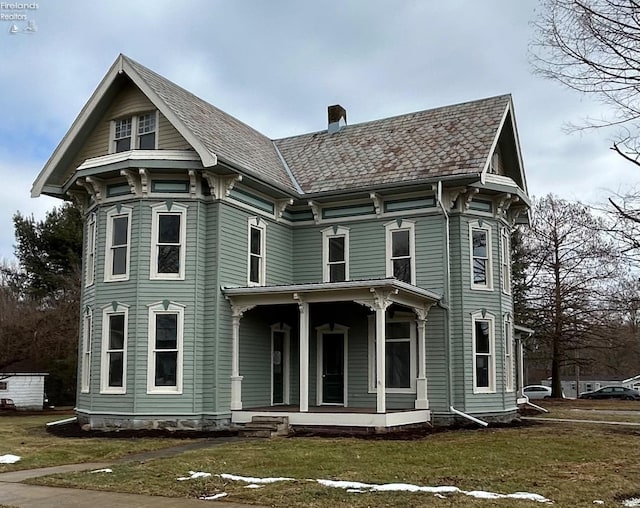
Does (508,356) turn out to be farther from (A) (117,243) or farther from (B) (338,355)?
(A) (117,243)

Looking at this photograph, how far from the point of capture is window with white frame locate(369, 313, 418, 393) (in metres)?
19.0

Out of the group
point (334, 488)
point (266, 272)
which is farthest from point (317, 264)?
point (334, 488)

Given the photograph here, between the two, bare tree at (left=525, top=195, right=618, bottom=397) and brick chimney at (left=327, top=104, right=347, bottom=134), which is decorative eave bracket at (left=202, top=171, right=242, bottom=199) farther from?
bare tree at (left=525, top=195, right=618, bottom=397)

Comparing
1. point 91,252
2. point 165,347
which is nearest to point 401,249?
point 165,347

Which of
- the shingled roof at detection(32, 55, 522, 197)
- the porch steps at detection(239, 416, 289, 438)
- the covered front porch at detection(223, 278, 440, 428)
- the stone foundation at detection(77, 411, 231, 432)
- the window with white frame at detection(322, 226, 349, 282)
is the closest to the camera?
the porch steps at detection(239, 416, 289, 438)

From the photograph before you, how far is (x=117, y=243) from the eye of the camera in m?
18.0

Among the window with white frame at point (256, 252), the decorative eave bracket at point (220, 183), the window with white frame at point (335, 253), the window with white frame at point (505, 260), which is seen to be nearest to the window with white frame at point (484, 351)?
the window with white frame at point (505, 260)

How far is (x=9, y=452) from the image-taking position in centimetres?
1341

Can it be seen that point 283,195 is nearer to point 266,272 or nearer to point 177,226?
point 266,272

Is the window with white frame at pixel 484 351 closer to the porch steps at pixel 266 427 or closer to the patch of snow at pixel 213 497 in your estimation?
the porch steps at pixel 266 427

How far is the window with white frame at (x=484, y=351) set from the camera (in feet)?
62.0

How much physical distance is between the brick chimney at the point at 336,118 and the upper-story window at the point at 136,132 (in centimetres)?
707

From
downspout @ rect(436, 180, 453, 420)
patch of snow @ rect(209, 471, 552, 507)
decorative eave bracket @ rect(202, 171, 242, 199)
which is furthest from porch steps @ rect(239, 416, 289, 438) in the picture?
patch of snow @ rect(209, 471, 552, 507)

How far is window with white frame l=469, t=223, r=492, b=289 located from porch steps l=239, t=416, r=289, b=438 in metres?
6.39
